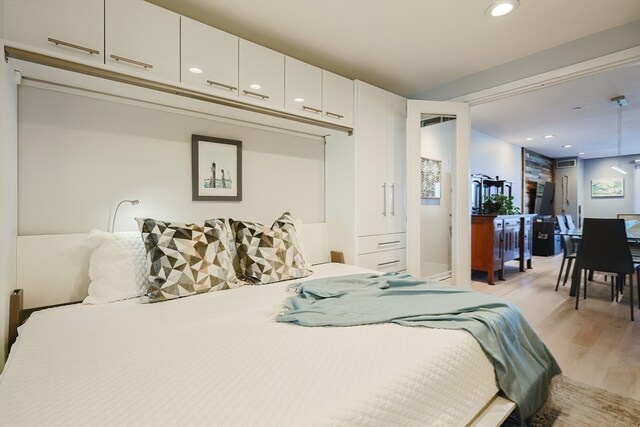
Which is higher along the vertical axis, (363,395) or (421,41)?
(421,41)

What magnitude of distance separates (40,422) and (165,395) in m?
0.26

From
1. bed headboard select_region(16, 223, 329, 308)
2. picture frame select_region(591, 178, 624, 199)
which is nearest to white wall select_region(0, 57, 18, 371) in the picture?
bed headboard select_region(16, 223, 329, 308)

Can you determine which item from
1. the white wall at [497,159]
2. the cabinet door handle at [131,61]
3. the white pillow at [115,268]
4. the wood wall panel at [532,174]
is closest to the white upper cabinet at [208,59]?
the cabinet door handle at [131,61]

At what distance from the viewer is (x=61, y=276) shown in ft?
5.70

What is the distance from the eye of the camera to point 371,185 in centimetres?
300

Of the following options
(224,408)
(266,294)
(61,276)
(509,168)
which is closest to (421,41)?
(266,294)

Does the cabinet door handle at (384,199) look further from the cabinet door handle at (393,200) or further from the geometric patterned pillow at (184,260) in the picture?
the geometric patterned pillow at (184,260)

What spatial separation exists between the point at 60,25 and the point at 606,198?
11.7 m

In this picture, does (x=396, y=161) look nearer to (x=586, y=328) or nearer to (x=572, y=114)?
(x=586, y=328)

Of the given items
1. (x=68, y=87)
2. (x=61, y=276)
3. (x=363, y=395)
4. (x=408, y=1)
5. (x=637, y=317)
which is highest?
(x=408, y=1)

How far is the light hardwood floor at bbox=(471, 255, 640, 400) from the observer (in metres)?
2.10

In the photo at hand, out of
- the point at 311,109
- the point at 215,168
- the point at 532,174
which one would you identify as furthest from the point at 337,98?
the point at 532,174

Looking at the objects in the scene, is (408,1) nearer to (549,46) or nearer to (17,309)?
(549,46)

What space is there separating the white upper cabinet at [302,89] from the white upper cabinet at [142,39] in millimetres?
826
